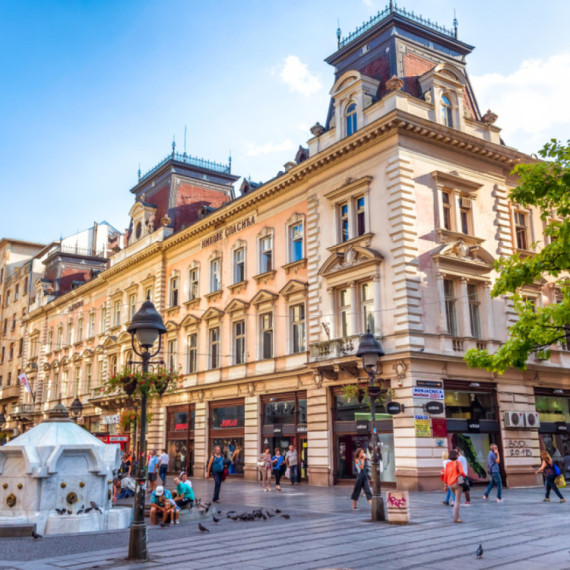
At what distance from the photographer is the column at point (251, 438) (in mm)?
31156

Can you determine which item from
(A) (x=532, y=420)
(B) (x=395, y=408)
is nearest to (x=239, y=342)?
(B) (x=395, y=408)

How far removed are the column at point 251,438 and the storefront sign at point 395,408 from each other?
9.38 meters

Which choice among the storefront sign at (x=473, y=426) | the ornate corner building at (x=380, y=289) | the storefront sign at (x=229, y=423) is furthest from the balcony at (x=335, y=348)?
the storefront sign at (x=229, y=423)

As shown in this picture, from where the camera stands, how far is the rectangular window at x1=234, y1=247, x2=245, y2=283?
34688mm

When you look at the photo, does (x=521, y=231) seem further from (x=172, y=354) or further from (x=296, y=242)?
(x=172, y=354)

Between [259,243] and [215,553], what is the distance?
74.9ft

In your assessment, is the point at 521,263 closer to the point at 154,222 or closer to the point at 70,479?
the point at 70,479

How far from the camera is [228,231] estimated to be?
3609cm

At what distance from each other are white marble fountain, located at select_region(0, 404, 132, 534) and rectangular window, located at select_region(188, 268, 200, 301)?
73.7ft

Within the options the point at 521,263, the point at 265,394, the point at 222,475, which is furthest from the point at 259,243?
the point at 521,263

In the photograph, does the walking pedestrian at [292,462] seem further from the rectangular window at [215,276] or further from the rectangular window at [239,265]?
the rectangular window at [215,276]

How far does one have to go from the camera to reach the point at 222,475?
21.6 meters

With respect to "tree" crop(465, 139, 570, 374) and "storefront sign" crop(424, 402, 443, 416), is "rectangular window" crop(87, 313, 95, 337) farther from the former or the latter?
"tree" crop(465, 139, 570, 374)

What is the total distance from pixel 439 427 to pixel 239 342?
1314cm
